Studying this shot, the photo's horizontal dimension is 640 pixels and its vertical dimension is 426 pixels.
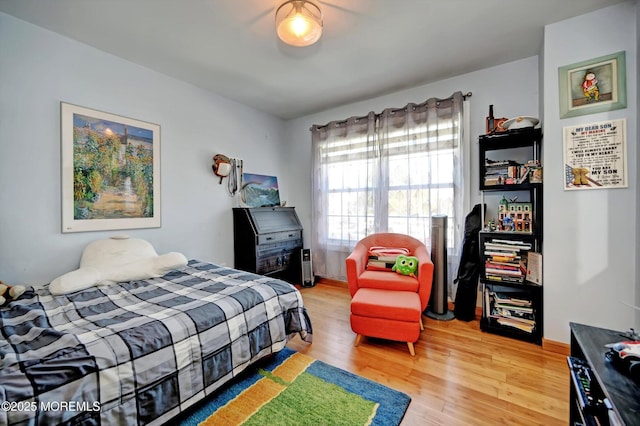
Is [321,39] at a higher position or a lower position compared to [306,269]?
higher

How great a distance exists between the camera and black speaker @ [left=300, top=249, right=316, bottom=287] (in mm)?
3703

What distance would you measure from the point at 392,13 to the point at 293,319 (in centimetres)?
245

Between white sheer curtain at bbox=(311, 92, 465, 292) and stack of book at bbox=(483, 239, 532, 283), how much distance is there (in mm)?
454

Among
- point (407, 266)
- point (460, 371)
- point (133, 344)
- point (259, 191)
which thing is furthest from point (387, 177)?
point (133, 344)

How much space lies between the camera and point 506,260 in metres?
2.30

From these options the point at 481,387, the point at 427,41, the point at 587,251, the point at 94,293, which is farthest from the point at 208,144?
the point at 587,251

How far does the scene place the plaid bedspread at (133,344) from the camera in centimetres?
97

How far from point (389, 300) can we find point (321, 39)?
2.31 metres

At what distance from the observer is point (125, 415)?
1106mm

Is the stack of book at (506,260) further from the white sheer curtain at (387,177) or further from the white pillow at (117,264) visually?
the white pillow at (117,264)

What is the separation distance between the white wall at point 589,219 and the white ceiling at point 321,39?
0.19m

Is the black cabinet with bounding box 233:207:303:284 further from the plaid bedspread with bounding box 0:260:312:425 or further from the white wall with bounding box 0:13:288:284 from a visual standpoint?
the plaid bedspread with bounding box 0:260:312:425

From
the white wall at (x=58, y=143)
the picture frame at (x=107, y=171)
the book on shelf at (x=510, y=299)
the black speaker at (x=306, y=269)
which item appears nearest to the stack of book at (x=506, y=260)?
the book on shelf at (x=510, y=299)

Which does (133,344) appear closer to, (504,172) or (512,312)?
(512,312)
